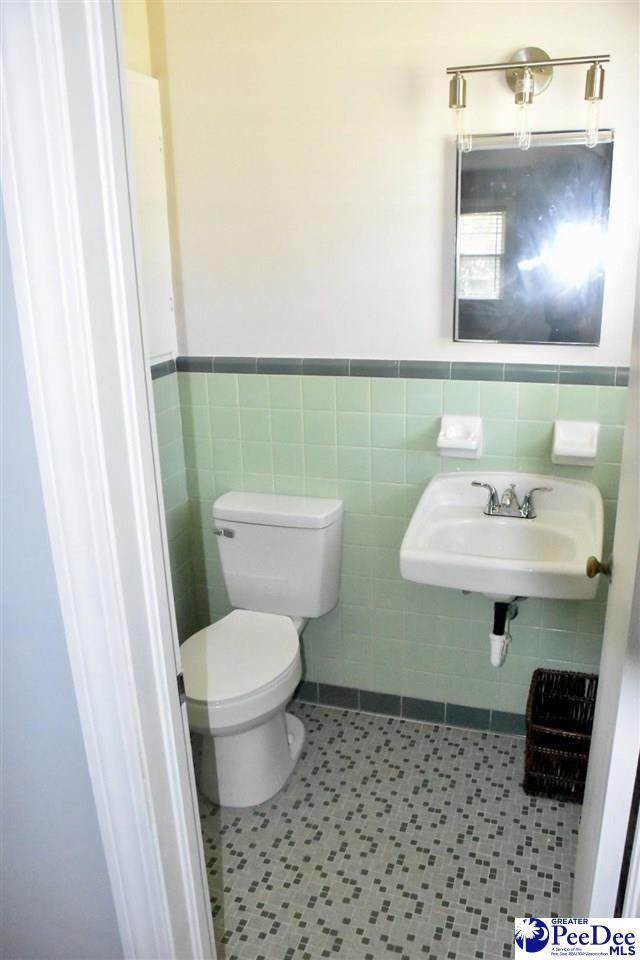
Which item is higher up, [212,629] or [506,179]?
[506,179]

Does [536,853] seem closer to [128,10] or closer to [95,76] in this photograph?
[95,76]

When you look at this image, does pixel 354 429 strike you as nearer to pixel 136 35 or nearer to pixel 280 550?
pixel 280 550

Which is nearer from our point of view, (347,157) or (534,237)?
(534,237)

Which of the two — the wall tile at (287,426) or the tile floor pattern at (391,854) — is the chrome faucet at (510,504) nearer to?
the wall tile at (287,426)

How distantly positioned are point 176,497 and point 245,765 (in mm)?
888

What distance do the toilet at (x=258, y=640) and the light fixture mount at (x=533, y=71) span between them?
4.23 ft

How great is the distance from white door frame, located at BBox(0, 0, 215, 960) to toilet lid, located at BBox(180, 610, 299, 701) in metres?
0.86

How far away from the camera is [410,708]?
2670 millimetres

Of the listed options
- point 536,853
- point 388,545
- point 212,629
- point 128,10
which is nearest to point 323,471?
point 388,545

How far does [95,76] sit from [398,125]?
1425 mm

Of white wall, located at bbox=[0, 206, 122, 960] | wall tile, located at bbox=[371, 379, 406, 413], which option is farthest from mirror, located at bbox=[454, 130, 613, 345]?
white wall, located at bbox=[0, 206, 122, 960]

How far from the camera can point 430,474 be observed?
237 centimetres

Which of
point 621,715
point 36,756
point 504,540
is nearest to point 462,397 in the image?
point 504,540

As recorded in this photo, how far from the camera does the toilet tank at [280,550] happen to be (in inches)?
94.3
